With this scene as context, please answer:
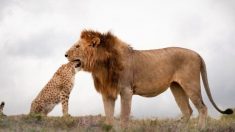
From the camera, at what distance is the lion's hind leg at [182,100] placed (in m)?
13.5

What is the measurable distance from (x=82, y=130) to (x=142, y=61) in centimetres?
188

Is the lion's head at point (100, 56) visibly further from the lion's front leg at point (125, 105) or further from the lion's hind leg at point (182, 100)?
Result: the lion's hind leg at point (182, 100)

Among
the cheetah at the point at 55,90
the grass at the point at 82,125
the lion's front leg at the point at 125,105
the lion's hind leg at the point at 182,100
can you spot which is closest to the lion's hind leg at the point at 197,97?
the grass at the point at 82,125

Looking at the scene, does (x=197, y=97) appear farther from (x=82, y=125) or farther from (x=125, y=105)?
(x=82, y=125)

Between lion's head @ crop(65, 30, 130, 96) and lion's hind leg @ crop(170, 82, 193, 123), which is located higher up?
lion's head @ crop(65, 30, 130, 96)

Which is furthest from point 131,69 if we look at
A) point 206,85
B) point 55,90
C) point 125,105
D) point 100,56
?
point 55,90

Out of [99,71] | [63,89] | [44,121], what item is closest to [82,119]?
[44,121]

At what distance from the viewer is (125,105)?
39.2 ft

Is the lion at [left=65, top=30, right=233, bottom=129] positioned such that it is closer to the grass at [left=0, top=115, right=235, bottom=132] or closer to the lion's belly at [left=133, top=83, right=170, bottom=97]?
the lion's belly at [left=133, top=83, right=170, bottom=97]

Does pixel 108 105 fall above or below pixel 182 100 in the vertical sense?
above

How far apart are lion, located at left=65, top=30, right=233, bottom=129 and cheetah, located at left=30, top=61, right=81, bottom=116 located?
4.19 m

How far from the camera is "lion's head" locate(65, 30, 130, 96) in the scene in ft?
39.9

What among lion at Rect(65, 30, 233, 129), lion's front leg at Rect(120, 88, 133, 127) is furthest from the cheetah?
lion's front leg at Rect(120, 88, 133, 127)

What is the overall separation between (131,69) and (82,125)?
1742 mm
